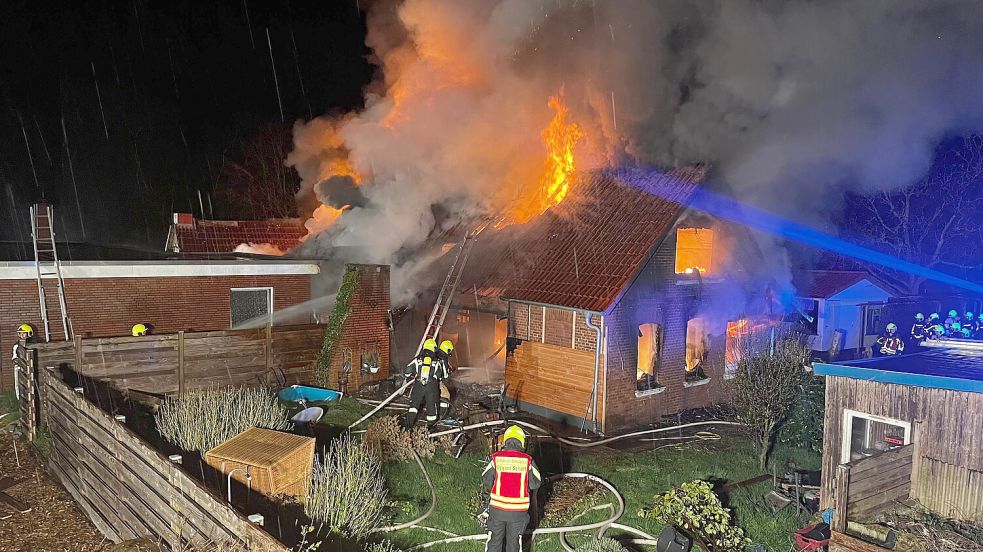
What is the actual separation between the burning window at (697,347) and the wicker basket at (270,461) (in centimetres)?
1012

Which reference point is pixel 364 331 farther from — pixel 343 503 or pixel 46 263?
pixel 343 503

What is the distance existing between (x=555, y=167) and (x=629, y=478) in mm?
10524

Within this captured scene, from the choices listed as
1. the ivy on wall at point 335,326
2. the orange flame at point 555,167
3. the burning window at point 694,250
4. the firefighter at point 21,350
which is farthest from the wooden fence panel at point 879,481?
the firefighter at point 21,350

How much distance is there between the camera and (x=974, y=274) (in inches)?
1251

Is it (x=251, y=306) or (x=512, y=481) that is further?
(x=251, y=306)

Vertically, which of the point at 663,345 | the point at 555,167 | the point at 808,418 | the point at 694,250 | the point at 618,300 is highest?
the point at 555,167

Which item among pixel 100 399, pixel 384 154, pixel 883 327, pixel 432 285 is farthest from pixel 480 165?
pixel 883 327

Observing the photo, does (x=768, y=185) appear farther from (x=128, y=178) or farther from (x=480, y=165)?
(x=128, y=178)

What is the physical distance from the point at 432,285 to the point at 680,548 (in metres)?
10.5

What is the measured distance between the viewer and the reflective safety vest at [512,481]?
6488 millimetres

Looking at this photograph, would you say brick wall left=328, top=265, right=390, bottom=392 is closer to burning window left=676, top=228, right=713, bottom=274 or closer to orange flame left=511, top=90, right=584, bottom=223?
orange flame left=511, top=90, right=584, bottom=223

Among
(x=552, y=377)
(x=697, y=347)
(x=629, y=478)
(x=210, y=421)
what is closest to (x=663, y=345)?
(x=552, y=377)

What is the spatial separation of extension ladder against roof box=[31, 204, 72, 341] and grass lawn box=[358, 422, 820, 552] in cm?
884

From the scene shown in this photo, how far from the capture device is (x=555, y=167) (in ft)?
59.9
